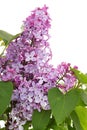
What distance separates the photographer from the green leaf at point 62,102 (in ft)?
1.58

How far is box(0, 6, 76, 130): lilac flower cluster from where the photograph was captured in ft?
1.63

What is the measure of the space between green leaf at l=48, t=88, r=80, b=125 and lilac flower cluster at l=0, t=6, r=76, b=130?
0.05 ft

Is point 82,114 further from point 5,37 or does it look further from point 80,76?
point 5,37

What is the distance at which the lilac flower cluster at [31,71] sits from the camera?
497 mm

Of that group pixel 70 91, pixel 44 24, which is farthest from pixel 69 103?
pixel 44 24

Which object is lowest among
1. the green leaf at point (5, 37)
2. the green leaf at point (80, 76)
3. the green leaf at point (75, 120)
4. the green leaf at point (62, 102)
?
the green leaf at point (75, 120)

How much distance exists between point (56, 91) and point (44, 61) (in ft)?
0.17

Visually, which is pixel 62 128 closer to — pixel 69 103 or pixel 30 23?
pixel 69 103

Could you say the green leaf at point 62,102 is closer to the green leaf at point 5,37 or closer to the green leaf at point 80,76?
the green leaf at point 80,76

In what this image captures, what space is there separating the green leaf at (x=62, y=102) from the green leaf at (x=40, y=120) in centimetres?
3

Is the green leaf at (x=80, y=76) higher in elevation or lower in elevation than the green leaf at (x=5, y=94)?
higher

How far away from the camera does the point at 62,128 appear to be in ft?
1.84

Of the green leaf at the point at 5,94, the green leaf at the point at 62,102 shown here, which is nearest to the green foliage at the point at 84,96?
the green leaf at the point at 62,102

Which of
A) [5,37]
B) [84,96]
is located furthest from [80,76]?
[5,37]
